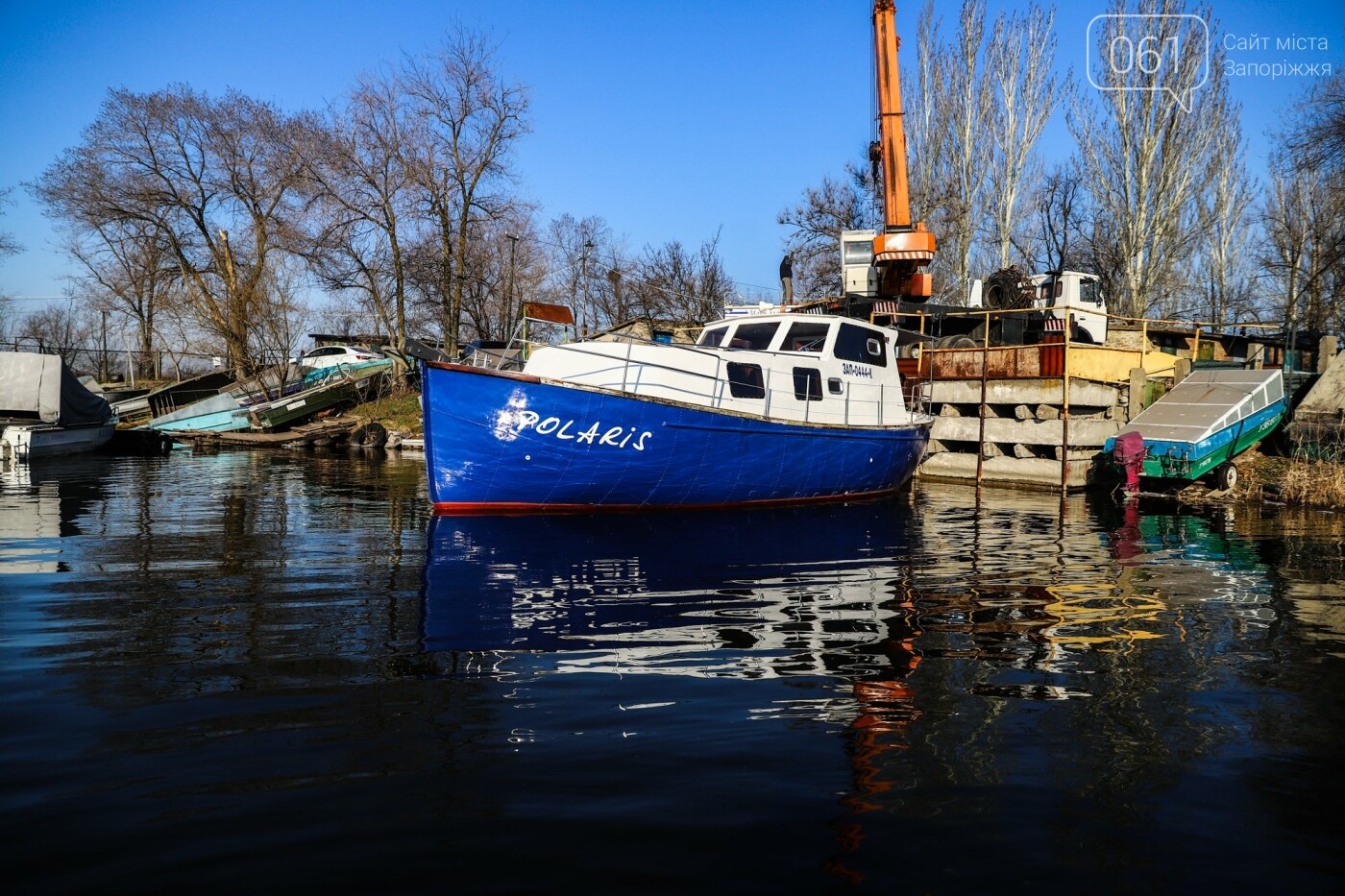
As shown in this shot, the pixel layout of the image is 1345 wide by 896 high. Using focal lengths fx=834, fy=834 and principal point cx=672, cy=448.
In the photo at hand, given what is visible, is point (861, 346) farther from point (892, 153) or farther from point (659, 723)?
point (659, 723)

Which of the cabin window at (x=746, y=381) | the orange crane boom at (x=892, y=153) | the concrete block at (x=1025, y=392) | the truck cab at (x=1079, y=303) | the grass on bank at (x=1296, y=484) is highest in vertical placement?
the orange crane boom at (x=892, y=153)

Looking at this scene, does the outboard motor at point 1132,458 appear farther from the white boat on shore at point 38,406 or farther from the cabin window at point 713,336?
the white boat on shore at point 38,406

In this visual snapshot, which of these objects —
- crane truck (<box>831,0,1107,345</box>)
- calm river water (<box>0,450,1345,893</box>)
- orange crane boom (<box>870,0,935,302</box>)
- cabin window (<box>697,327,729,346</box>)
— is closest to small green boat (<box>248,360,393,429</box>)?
crane truck (<box>831,0,1107,345</box>)

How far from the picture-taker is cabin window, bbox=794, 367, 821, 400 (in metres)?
13.2

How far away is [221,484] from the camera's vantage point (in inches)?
622

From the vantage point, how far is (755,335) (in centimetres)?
1354

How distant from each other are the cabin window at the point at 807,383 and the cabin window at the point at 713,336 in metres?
1.37

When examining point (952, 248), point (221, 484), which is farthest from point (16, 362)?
point (952, 248)

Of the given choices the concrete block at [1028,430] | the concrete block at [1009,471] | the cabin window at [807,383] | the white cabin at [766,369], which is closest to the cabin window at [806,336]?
the white cabin at [766,369]

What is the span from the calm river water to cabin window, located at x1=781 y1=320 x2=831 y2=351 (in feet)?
18.6

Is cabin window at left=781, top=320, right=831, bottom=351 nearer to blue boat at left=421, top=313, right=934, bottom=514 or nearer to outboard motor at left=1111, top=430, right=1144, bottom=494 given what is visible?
blue boat at left=421, top=313, right=934, bottom=514

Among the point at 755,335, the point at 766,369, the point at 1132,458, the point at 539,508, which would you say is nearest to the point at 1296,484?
the point at 1132,458

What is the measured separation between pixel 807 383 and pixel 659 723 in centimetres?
983

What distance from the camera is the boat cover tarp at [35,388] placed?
21.2 m
